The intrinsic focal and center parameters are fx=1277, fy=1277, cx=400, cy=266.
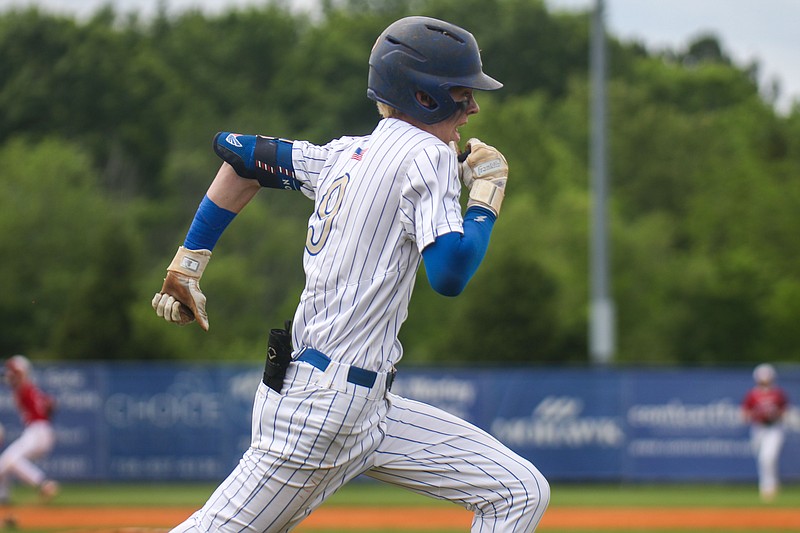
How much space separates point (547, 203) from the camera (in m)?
49.6

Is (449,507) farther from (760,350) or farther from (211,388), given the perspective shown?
(760,350)

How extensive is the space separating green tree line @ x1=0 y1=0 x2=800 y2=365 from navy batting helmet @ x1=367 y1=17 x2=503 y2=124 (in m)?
22.2

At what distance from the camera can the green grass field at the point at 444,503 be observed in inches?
639

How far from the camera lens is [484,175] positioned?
421 cm

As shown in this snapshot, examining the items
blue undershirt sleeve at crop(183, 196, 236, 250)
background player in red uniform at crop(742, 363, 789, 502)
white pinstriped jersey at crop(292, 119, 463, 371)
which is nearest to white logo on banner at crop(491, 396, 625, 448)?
background player in red uniform at crop(742, 363, 789, 502)

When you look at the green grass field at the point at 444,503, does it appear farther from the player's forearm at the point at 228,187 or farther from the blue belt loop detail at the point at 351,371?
the blue belt loop detail at the point at 351,371

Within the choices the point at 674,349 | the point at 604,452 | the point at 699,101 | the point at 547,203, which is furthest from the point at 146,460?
the point at 699,101

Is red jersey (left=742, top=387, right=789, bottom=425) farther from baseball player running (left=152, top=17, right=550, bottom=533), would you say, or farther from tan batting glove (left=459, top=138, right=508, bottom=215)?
tan batting glove (left=459, top=138, right=508, bottom=215)

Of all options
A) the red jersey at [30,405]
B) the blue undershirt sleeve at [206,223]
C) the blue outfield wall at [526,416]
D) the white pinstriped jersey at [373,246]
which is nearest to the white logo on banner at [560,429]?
the blue outfield wall at [526,416]

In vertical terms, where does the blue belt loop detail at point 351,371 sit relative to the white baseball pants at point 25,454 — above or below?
below

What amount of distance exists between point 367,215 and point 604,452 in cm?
1638

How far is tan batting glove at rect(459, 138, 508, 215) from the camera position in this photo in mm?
4133

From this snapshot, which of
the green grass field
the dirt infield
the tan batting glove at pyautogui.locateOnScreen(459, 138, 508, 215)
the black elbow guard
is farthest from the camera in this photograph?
the green grass field

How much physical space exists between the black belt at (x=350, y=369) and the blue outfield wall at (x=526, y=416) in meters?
15.4
